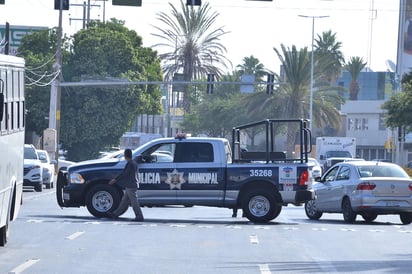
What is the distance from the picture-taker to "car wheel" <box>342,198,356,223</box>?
27.8m

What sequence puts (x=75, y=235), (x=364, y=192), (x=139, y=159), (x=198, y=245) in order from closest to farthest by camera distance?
(x=198, y=245), (x=75, y=235), (x=139, y=159), (x=364, y=192)

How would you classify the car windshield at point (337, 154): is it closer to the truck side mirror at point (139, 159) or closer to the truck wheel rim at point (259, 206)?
the truck wheel rim at point (259, 206)

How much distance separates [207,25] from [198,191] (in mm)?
53874

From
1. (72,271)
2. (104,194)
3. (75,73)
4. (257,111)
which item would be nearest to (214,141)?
(104,194)

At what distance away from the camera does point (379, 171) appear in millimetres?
28266

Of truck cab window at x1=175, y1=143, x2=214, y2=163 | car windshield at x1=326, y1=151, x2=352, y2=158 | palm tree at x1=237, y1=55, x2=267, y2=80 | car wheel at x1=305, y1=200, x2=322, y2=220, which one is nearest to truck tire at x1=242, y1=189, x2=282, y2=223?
truck cab window at x1=175, y1=143, x2=214, y2=163

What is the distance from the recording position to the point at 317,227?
83.8 feet

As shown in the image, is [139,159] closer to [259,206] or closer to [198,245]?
[259,206]

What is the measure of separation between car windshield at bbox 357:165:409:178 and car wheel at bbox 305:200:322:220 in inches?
70.3

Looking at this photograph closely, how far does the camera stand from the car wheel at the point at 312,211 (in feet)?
96.1

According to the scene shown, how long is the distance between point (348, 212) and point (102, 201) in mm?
6281

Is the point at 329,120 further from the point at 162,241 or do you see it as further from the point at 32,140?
the point at 162,241

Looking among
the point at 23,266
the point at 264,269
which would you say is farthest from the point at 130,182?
the point at 23,266

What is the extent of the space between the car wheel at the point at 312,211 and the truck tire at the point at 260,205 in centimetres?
299
